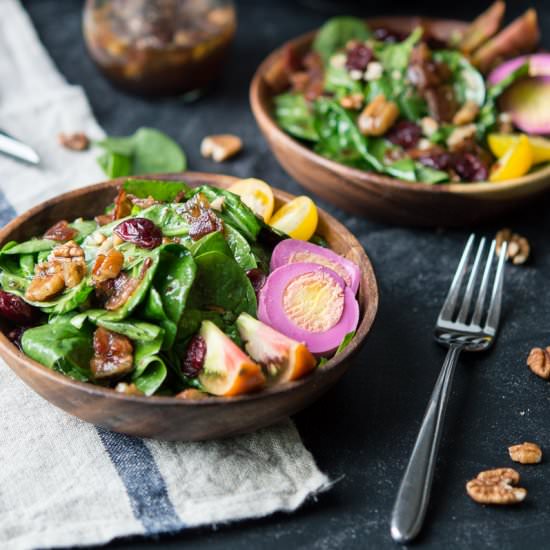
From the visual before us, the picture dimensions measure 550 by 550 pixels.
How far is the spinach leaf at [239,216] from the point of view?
2.17 meters

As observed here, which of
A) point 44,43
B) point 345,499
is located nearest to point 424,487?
point 345,499

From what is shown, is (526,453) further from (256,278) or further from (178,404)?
(178,404)

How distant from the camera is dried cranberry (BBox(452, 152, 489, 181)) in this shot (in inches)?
112

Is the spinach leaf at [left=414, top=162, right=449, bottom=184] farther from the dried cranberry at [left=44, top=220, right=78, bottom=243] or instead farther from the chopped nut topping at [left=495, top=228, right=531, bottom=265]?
the dried cranberry at [left=44, top=220, right=78, bottom=243]

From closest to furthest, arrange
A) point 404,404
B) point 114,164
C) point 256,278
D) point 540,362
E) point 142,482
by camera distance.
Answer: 1. point 142,482
2. point 256,278
3. point 404,404
4. point 540,362
5. point 114,164

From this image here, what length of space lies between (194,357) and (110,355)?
198mm

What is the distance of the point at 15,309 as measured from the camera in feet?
6.80

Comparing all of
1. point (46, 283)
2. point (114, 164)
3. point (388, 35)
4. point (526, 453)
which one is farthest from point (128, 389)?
point (388, 35)

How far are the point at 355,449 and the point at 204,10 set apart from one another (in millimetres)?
2142

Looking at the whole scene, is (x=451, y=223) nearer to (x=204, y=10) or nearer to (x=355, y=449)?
(x=355, y=449)

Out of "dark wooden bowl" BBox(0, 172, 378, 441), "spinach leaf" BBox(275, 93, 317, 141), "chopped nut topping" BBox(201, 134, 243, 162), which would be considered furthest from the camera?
"chopped nut topping" BBox(201, 134, 243, 162)

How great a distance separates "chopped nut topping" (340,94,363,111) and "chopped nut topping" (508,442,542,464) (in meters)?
1.42

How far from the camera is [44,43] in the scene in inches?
154

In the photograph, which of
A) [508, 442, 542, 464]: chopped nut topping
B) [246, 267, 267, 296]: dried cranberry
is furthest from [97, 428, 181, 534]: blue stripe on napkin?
[508, 442, 542, 464]: chopped nut topping
